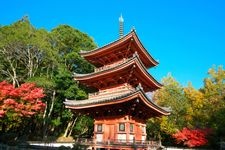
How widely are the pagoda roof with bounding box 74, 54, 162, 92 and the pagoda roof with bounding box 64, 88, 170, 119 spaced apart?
199 centimetres

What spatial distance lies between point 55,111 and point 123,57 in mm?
17889

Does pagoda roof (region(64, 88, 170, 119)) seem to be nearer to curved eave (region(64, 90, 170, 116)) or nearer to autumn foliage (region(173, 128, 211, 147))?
curved eave (region(64, 90, 170, 116))

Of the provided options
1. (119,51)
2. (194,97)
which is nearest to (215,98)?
(194,97)

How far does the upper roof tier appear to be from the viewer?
24.8 meters

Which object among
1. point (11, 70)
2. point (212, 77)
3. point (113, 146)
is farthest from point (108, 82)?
point (212, 77)

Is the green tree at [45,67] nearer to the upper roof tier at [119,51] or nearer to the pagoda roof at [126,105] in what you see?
the upper roof tier at [119,51]

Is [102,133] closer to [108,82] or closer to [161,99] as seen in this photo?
[108,82]

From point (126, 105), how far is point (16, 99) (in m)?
10.7

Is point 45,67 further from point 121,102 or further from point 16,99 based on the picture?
point 121,102

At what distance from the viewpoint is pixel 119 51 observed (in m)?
26.0

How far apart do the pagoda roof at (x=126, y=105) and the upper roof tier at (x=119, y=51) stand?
520cm

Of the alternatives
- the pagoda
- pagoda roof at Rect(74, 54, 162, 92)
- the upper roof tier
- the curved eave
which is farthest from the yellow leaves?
the curved eave

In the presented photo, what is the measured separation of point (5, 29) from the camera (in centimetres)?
3588

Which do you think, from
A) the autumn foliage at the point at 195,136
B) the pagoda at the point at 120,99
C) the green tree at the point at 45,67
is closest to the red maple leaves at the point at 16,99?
the pagoda at the point at 120,99
